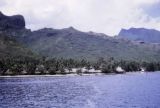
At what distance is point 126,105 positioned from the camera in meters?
123

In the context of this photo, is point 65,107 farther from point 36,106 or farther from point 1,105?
point 1,105

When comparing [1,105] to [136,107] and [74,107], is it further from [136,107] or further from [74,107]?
[136,107]

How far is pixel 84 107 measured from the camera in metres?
119

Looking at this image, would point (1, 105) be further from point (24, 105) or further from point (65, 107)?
point (65, 107)

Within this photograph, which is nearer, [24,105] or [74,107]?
[74,107]

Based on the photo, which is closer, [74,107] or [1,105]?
[74,107]

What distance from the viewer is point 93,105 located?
122625 mm

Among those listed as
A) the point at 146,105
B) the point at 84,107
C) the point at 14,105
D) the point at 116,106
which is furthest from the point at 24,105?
the point at 146,105

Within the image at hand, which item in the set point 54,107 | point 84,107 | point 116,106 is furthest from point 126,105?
point 54,107

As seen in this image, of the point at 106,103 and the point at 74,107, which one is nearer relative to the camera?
the point at 74,107

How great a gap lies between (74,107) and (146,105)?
22130mm

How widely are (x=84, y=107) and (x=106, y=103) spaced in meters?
11.4

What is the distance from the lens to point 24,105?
129 metres

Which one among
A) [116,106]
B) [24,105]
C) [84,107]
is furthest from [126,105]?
[24,105]
